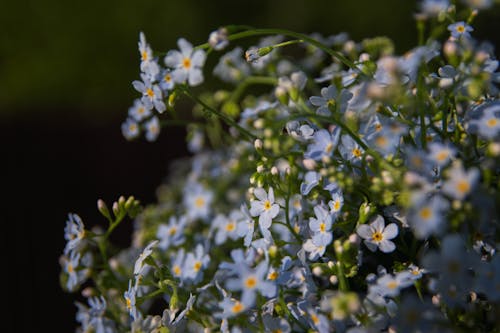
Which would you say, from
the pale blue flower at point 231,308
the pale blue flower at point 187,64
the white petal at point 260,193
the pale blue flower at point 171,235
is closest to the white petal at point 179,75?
the pale blue flower at point 187,64

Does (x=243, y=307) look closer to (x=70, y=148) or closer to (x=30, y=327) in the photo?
(x=30, y=327)

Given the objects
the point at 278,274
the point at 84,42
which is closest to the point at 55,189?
the point at 84,42

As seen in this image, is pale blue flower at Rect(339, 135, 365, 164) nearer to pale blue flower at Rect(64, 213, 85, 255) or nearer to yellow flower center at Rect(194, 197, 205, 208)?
pale blue flower at Rect(64, 213, 85, 255)

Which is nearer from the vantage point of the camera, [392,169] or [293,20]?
[392,169]

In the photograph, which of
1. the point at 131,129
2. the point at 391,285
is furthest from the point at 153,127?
the point at 391,285

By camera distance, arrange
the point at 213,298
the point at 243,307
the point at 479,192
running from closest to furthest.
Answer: the point at 479,192 → the point at 243,307 → the point at 213,298

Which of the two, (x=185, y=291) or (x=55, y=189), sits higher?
(x=185, y=291)

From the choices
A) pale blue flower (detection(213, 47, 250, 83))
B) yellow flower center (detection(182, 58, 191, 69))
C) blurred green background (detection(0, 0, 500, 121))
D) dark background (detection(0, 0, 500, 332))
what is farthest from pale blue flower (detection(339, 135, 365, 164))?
blurred green background (detection(0, 0, 500, 121))
